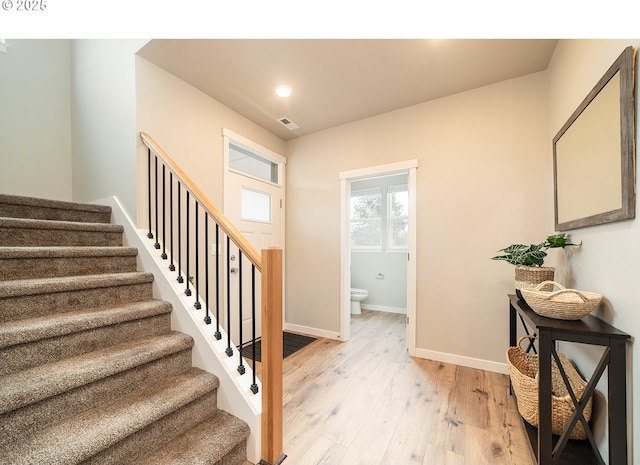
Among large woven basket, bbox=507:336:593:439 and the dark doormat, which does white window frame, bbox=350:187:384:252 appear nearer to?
the dark doormat

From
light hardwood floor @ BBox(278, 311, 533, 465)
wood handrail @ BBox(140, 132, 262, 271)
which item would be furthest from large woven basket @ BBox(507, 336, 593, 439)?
wood handrail @ BBox(140, 132, 262, 271)

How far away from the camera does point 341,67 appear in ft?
7.07

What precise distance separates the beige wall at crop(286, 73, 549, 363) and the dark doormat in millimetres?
1265

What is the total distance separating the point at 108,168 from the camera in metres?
2.29

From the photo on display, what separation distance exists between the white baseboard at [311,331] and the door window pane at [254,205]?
4.78ft

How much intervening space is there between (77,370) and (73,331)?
23 cm

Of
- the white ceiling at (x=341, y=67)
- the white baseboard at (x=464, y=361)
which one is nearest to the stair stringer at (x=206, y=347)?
the white ceiling at (x=341, y=67)

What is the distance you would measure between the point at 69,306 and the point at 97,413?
2.12 feet

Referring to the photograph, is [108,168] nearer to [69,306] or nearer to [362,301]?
[69,306]

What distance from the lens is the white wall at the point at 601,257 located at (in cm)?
101

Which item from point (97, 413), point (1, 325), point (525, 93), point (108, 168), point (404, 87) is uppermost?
point (404, 87)

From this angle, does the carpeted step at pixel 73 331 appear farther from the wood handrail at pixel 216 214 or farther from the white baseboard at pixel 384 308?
the white baseboard at pixel 384 308

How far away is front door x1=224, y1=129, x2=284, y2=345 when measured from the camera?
9.19 ft

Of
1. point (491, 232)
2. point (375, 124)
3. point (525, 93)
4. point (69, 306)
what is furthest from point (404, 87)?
point (69, 306)
